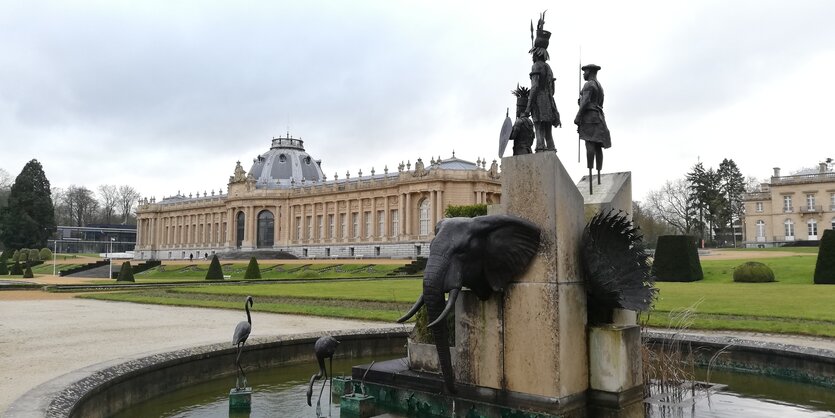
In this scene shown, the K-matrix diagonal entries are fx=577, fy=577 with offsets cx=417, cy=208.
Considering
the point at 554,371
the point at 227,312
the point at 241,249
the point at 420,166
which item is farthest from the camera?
the point at 241,249

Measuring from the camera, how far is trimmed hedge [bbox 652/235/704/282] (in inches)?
1085

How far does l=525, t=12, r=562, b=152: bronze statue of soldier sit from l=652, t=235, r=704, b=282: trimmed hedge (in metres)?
23.2

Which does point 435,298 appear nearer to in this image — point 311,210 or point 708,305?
point 708,305

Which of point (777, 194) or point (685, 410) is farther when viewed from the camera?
point (777, 194)

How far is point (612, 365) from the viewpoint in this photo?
220 inches

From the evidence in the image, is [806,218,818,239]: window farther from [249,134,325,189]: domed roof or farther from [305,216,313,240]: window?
[249,134,325,189]: domed roof

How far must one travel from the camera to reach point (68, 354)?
956cm

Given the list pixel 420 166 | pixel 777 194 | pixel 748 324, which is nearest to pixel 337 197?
pixel 420 166

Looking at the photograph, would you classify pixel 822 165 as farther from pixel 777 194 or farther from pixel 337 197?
pixel 337 197

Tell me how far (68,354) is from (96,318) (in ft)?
22.2

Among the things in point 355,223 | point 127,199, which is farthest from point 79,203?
point 355,223

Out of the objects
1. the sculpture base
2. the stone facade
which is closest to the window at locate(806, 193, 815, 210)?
the stone facade

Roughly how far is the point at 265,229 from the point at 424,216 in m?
27.9

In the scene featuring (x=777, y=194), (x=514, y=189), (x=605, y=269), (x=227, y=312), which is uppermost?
(x=777, y=194)
